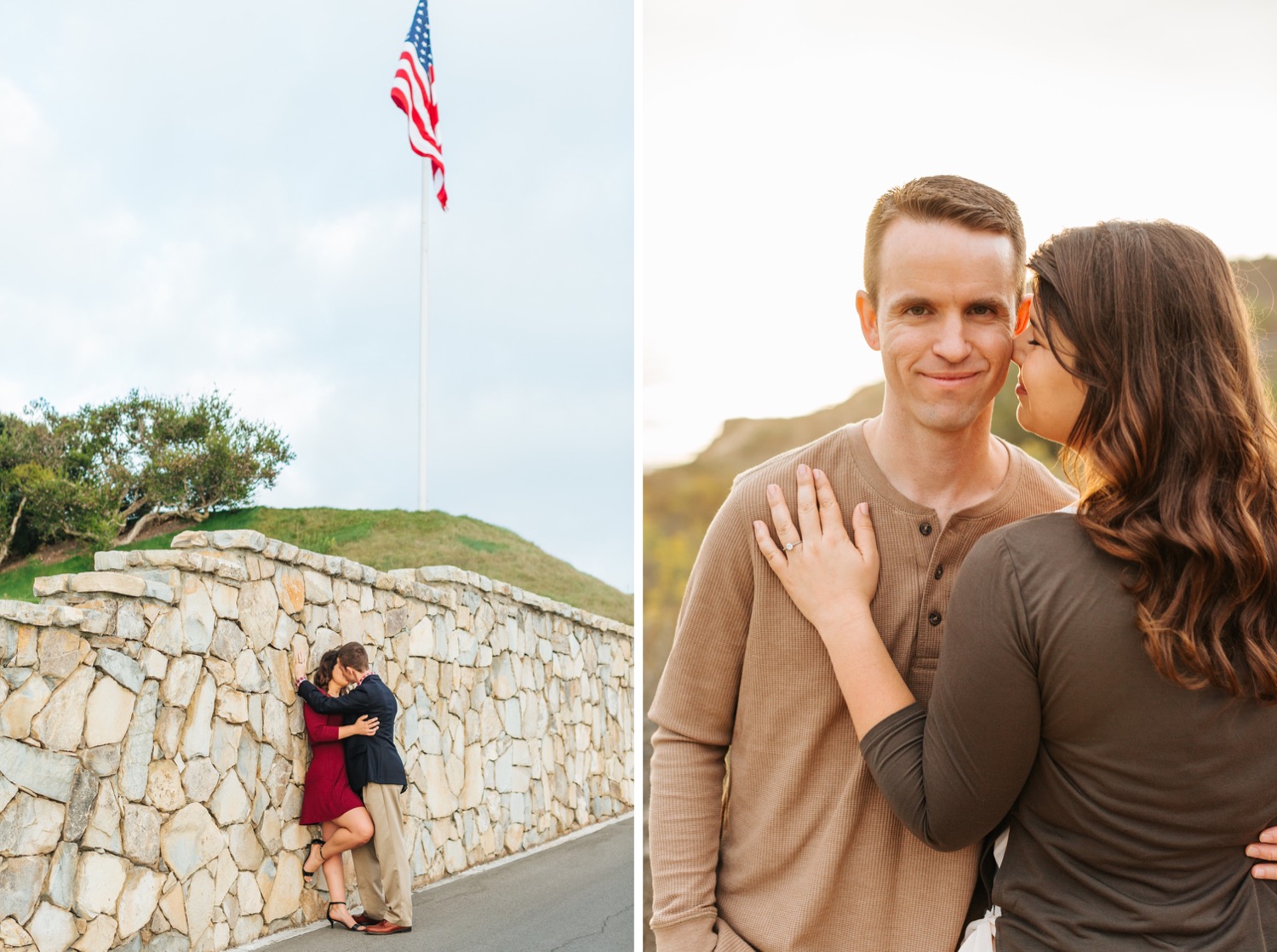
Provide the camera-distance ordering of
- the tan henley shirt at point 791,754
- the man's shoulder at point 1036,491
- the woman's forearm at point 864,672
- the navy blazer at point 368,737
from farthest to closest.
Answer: the navy blazer at point 368,737 < the man's shoulder at point 1036,491 < the tan henley shirt at point 791,754 < the woman's forearm at point 864,672

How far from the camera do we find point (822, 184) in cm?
475

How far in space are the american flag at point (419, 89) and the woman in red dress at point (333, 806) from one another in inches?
235

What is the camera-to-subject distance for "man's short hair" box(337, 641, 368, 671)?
5930 millimetres

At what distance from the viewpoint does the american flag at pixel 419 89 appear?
956cm

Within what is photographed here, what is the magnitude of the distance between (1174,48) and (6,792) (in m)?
Answer: 5.91

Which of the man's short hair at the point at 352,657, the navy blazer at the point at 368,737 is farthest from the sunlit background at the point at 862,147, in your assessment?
the man's short hair at the point at 352,657

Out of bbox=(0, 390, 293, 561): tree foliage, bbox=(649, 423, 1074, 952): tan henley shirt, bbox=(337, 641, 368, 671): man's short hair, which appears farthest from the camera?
bbox=(0, 390, 293, 561): tree foliage

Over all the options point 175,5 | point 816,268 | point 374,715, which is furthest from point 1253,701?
point 175,5

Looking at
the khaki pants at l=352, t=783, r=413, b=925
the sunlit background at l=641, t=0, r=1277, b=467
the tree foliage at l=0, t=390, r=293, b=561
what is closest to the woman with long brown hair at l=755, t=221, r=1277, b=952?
the sunlit background at l=641, t=0, r=1277, b=467

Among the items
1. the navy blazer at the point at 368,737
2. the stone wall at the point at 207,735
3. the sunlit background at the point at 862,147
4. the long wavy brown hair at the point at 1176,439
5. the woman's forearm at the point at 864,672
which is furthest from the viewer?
the navy blazer at the point at 368,737

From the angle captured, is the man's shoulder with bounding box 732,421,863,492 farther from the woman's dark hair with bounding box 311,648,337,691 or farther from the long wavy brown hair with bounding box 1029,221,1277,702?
the woman's dark hair with bounding box 311,648,337,691

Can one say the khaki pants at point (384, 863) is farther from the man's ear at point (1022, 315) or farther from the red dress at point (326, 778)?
the man's ear at point (1022, 315)

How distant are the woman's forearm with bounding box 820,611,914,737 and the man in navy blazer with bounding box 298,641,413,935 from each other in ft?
15.0

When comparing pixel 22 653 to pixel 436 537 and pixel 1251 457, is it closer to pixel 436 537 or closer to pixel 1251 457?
pixel 1251 457
